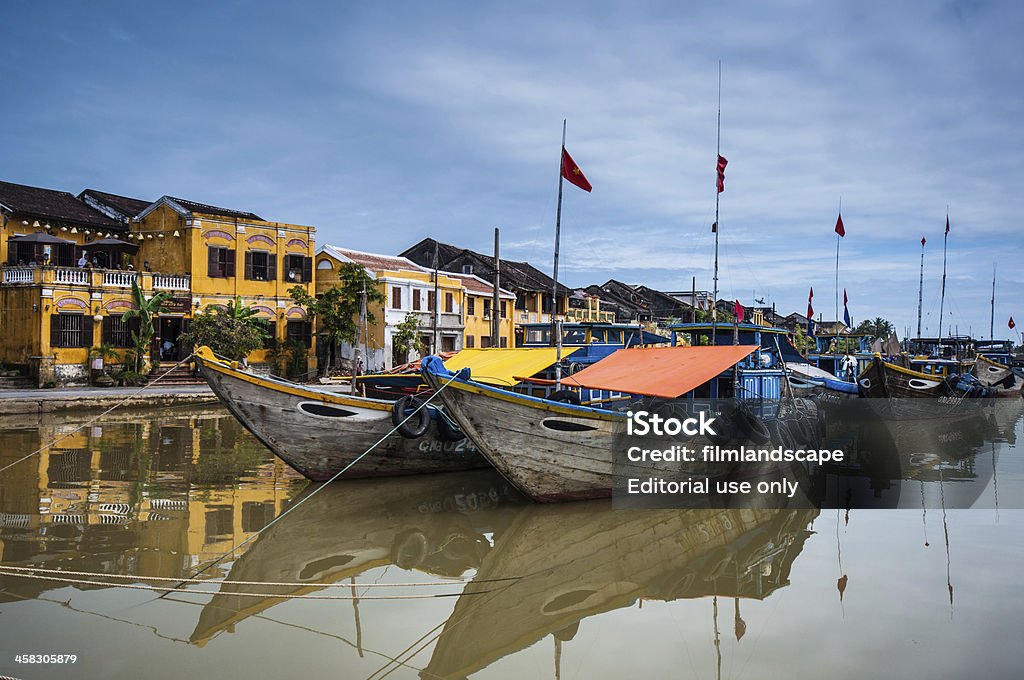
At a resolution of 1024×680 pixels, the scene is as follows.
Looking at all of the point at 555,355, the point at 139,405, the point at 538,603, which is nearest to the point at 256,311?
the point at 139,405

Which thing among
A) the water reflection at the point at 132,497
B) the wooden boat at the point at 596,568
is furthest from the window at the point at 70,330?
the wooden boat at the point at 596,568

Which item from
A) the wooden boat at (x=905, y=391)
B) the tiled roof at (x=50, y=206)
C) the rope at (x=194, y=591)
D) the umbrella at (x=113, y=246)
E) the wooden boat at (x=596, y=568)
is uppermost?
the tiled roof at (x=50, y=206)

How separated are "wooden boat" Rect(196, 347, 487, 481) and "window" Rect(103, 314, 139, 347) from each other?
17.3 m

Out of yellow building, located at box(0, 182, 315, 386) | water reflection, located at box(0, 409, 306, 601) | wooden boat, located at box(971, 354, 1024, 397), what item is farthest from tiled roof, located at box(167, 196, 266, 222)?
wooden boat, located at box(971, 354, 1024, 397)

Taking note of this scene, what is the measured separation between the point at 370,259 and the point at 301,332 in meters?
Answer: 6.54

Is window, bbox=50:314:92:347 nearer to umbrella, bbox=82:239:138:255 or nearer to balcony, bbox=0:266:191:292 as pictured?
balcony, bbox=0:266:191:292

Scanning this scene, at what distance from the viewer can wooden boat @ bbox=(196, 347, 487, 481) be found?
12461 mm

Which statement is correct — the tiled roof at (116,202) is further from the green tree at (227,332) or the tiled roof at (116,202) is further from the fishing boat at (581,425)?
the fishing boat at (581,425)

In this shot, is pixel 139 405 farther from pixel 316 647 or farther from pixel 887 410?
pixel 887 410

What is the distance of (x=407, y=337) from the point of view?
33.3m

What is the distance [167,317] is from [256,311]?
329 centimetres

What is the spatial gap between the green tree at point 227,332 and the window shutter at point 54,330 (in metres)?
3.99

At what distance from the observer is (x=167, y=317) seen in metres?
29.3

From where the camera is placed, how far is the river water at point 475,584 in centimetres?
664
